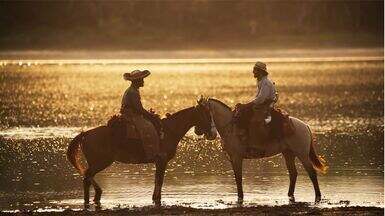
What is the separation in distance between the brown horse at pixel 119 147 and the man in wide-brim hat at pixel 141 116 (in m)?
0.17

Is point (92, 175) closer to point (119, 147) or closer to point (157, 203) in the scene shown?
point (119, 147)

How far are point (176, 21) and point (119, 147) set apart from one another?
90825 millimetres

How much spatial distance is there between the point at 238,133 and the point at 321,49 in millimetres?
92881

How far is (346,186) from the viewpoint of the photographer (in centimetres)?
2150

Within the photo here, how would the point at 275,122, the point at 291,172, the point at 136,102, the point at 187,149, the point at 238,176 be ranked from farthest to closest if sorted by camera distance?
the point at 187,149, the point at 291,172, the point at 238,176, the point at 275,122, the point at 136,102

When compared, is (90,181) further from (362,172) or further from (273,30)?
(273,30)

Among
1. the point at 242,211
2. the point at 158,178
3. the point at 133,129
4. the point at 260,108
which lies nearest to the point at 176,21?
the point at 260,108

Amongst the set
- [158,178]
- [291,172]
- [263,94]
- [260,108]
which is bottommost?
[158,178]

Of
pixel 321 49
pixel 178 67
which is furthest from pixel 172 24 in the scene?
pixel 321 49

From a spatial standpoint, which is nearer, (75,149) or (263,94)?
(75,149)

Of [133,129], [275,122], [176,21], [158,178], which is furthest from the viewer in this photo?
[176,21]

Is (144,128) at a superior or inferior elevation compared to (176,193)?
superior

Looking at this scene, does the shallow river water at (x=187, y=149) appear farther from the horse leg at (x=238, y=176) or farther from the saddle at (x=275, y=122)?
the saddle at (x=275, y=122)

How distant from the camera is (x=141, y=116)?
19344 millimetres
